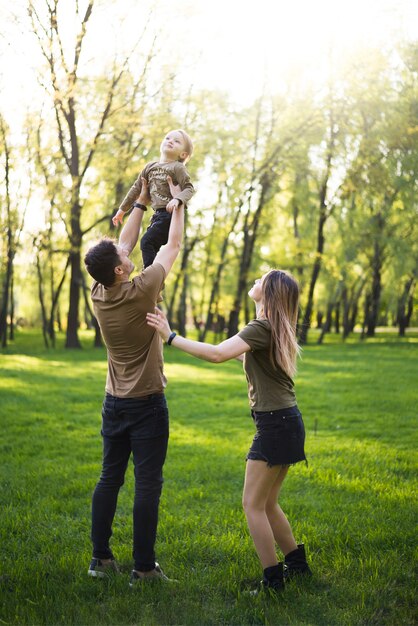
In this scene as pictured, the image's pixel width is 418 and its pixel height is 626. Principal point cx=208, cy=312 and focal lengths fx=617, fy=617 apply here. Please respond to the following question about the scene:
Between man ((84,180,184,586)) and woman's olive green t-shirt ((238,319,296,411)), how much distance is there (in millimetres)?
664

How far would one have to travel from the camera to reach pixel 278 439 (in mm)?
4156

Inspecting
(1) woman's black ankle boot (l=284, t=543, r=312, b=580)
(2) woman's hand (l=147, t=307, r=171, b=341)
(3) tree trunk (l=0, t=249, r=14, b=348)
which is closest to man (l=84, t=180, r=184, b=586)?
(2) woman's hand (l=147, t=307, r=171, b=341)

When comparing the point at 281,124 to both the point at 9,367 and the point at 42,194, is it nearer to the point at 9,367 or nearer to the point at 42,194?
the point at 42,194

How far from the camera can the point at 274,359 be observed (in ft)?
13.8

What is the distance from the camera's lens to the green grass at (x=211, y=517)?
4035mm

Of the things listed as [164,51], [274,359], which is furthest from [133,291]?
[164,51]

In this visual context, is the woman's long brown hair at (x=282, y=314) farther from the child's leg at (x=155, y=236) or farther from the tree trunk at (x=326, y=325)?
the tree trunk at (x=326, y=325)

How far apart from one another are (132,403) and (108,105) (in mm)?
19237

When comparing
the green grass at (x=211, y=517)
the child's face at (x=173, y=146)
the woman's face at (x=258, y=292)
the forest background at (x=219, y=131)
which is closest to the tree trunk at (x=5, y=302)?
the forest background at (x=219, y=131)

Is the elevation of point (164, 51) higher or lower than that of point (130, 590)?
higher

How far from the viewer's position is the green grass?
404 cm

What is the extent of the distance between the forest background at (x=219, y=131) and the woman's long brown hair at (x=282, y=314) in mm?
14931

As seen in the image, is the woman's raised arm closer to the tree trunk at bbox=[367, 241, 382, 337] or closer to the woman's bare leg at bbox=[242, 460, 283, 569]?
the woman's bare leg at bbox=[242, 460, 283, 569]

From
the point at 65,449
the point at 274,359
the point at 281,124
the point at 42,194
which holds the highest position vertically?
the point at 281,124
